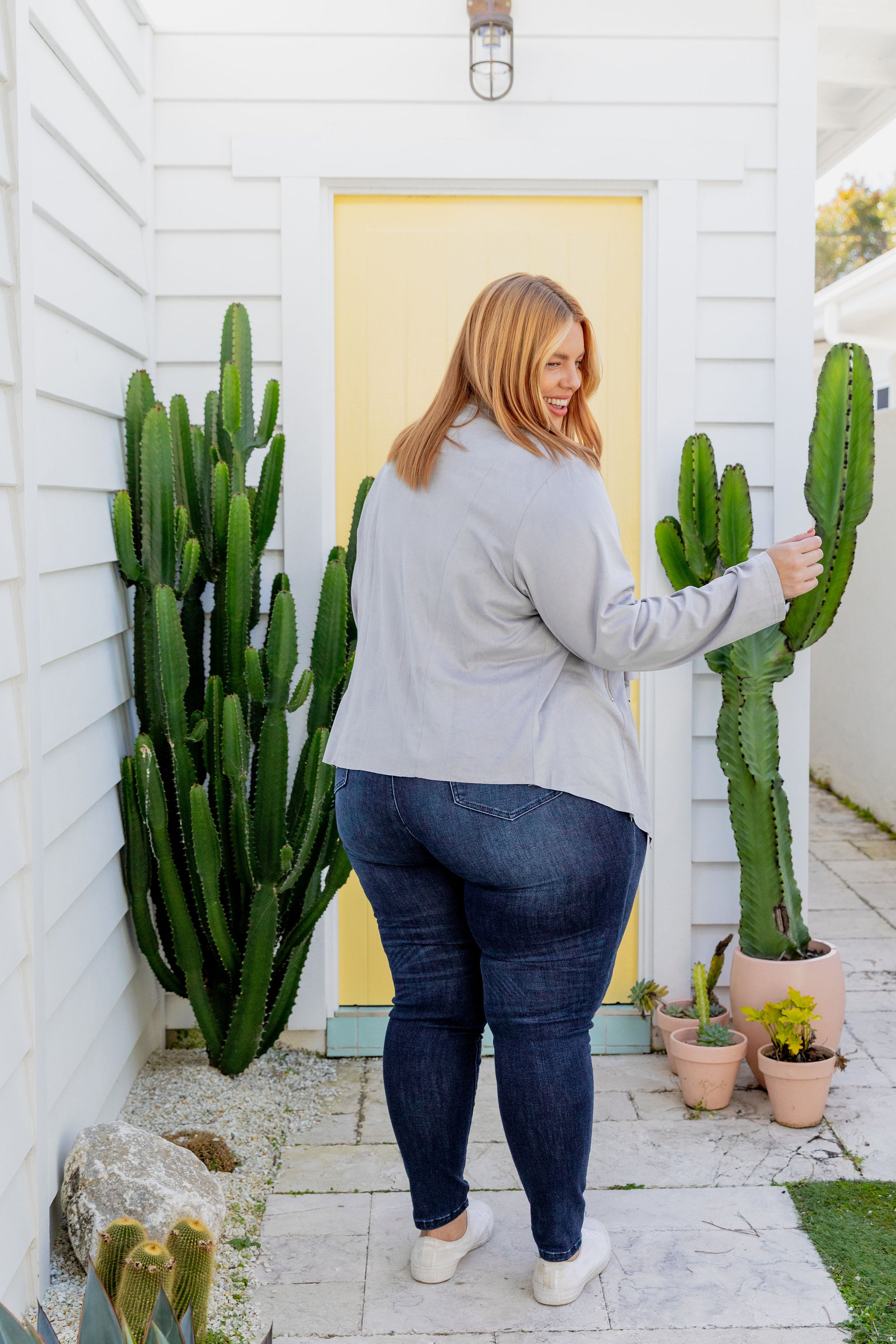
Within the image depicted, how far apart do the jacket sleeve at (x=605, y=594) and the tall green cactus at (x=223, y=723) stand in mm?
1047

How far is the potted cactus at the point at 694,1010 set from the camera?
3.01 m

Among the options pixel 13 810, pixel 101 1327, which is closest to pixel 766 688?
pixel 13 810

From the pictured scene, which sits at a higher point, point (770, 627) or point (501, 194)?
point (501, 194)

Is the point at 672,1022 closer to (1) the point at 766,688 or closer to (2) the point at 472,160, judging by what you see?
(1) the point at 766,688

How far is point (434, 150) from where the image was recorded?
9.91ft

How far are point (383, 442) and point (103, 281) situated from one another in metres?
0.84

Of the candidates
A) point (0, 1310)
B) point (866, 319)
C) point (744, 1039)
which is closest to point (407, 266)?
point (744, 1039)

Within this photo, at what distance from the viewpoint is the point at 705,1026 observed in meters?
2.82

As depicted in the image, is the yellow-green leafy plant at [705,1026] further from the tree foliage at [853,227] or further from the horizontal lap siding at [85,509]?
the tree foliage at [853,227]

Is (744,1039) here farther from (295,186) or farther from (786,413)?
(295,186)

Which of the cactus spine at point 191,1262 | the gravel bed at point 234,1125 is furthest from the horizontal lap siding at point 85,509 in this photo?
the cactus spine at point 191,1262

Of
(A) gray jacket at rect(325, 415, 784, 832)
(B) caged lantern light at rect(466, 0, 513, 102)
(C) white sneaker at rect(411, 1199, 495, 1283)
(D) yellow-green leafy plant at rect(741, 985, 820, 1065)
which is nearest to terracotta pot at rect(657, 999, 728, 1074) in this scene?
(D) yellow-green leafy plant at rect(741, 985, 820, 1065)

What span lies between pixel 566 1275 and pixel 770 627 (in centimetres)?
145

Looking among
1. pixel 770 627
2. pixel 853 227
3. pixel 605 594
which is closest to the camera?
pixel 605 594
